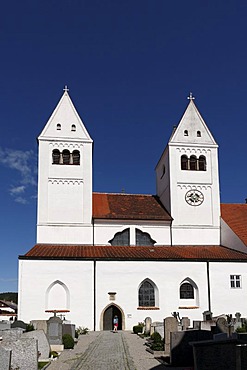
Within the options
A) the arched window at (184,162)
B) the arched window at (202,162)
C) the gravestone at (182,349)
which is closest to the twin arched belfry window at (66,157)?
the arched window at (184,162)

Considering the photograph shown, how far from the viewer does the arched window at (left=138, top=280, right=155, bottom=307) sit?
31.9 metres

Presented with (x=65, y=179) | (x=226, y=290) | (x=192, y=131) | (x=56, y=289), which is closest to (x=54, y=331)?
(x=56, y=289)

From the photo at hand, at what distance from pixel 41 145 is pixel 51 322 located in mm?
18855

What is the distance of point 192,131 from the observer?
40031mm

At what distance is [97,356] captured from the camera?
17109 millimetres

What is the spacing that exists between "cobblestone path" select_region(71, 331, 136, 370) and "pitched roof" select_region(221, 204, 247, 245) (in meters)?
17.1

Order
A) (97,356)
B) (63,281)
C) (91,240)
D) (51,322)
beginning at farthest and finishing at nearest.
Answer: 1. (91,240)
2. (63,281)
3. (51,322)
4. (97,356)

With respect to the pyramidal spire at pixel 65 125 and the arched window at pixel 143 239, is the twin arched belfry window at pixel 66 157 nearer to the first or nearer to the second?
the pyramidal spire at pixel 65 125

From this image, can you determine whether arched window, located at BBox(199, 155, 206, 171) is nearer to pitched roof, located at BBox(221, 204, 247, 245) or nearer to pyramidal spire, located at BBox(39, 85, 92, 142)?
pitched roof, located at BBox(221, 204, 247, 245)

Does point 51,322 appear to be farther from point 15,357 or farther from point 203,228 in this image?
point 203,228

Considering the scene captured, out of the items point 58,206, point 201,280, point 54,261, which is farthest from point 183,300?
point 58,206

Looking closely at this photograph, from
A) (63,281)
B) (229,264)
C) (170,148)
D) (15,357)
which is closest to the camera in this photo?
(15,357)

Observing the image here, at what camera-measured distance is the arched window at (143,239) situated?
3700 cm

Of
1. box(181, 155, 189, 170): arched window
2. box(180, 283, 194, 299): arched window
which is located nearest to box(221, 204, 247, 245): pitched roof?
box(181, 155, 189, 170): arched window
